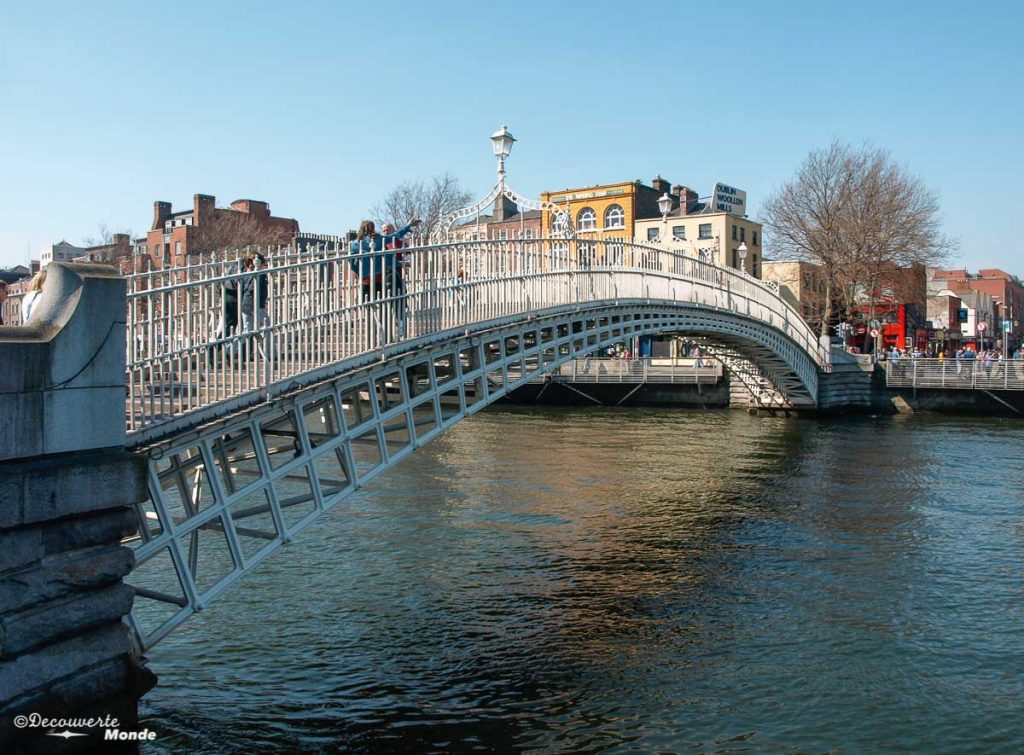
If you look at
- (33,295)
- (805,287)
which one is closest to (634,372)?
(805,287)

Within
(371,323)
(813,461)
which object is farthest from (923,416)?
(371,323)

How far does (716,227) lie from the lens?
5359cm

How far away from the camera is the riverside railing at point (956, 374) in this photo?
108 feet

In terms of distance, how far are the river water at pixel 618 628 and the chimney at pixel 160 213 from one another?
1800 inches

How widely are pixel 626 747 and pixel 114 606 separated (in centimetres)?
368

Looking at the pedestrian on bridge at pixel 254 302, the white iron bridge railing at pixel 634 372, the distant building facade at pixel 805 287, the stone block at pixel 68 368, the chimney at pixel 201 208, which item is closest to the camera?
the stone block at pixel 68 368

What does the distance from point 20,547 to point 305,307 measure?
4138 millimetres

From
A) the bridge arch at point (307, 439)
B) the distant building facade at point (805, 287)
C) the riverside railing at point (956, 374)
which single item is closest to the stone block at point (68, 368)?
the bridge arch at point (307, 439)

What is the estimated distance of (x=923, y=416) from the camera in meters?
33.5

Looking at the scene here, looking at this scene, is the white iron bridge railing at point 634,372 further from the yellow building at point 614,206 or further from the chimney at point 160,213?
the chimney at point 160,213

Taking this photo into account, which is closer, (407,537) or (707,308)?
(407,537)

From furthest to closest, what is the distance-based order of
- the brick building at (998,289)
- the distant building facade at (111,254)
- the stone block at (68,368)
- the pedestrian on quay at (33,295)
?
the brick building at (998,289) < the distant building facade at (111,254) < the pedestrian on quay at (33,295) < the stone block at (68,368)

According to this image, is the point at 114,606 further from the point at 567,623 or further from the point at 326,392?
Answer: the point at 567,623

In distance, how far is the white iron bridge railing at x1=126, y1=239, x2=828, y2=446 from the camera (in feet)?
23.6
